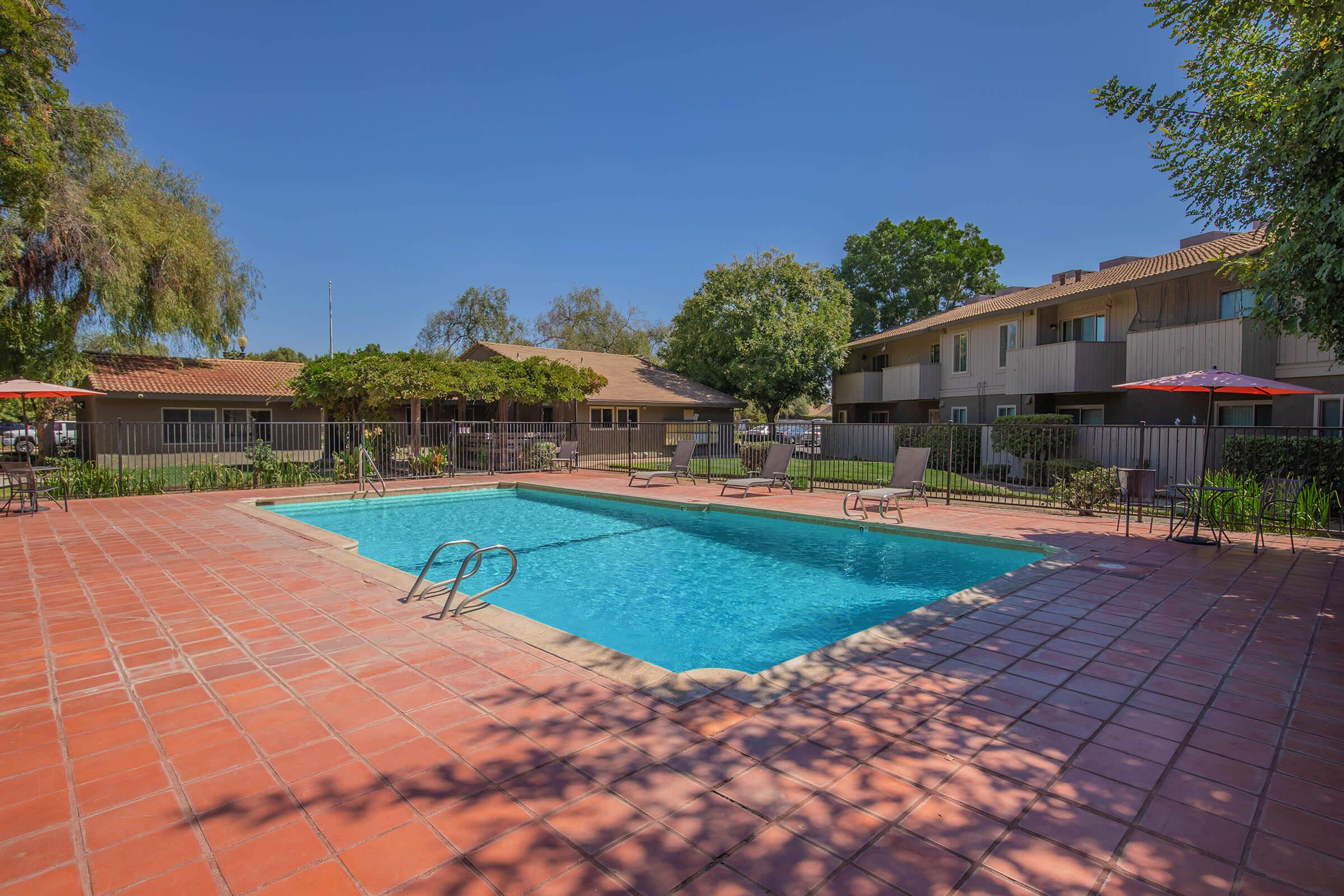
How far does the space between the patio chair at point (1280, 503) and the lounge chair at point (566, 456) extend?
15.6m

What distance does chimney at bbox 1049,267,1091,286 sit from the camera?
2059 cm

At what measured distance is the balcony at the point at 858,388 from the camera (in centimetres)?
2669

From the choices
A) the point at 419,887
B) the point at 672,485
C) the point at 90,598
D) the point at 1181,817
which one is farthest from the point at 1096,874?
the point at 672,485

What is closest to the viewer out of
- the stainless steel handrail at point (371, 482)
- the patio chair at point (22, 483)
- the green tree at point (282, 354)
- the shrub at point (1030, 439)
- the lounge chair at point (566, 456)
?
the patio chair at point (22, 483)

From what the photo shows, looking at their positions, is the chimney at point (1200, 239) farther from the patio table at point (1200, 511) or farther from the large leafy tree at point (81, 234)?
the large leafy tree at point (81, 234)

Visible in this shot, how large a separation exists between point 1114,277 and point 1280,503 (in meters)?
11.3

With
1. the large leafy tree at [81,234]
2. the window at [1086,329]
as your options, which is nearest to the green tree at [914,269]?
the window at [1086,329]

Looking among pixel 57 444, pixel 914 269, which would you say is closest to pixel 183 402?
pixel 57 444

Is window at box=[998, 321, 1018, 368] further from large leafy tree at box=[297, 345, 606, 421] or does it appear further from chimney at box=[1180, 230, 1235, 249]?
large leafy tree at box=[297, 345, 606, 421]

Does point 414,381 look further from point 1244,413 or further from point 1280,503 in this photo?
point 1244,413

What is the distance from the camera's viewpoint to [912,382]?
23.7m

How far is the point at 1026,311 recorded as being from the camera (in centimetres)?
1941

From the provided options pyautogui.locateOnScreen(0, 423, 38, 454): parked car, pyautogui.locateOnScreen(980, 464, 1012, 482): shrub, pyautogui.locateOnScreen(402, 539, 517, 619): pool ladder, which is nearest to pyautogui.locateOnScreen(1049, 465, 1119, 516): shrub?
pyautogui.locateOnScreen(980, 464, 1012, 482): shrub

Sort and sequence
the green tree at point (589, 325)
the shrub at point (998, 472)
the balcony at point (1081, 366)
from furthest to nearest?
the green tree at point (589, 325)
the shrub at point (998, 472)
the balcony at point (1081, 366)
